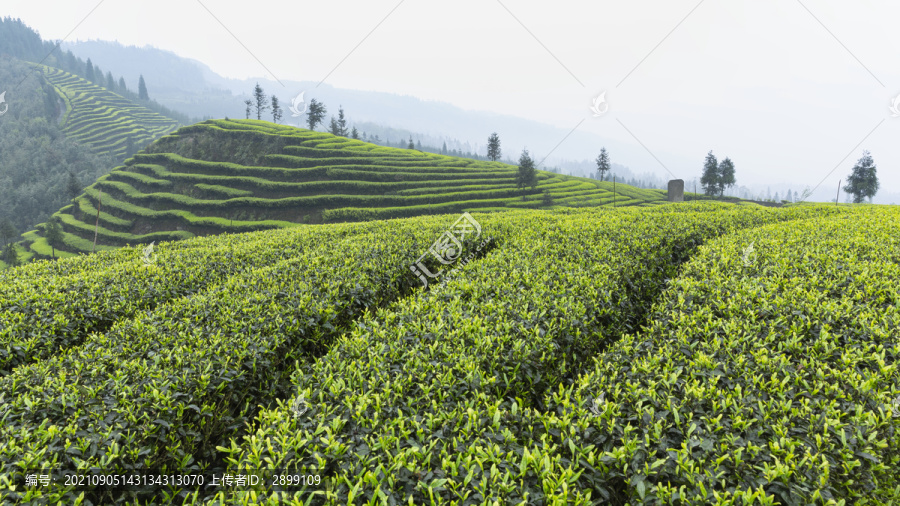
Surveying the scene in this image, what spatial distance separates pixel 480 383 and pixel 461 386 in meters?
0.23

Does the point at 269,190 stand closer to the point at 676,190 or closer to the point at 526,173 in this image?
the point at 526,173

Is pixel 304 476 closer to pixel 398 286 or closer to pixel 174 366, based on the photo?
pixel 174 366

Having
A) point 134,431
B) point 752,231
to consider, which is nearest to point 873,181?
point 752,231

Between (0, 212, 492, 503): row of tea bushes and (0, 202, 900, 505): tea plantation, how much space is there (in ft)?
0.09

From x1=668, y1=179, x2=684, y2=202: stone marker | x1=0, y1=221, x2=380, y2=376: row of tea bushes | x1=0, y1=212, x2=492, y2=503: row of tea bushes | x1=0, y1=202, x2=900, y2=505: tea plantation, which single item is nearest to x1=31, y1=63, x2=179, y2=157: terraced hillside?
x1=0, y1=221, x2=380, y2=376: row of tea bushes

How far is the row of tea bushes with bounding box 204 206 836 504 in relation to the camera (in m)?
2.87

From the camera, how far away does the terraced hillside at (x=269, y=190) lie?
46.8 metres

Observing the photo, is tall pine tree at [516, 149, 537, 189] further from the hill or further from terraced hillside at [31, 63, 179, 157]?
terraced hillside at [31, 63, 179, 157]

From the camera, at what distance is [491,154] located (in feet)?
275

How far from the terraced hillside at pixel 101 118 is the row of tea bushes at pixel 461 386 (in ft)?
486

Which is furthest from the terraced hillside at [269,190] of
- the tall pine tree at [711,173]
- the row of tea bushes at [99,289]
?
the row of tea bushes at [99,289]

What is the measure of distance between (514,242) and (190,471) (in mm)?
7092
